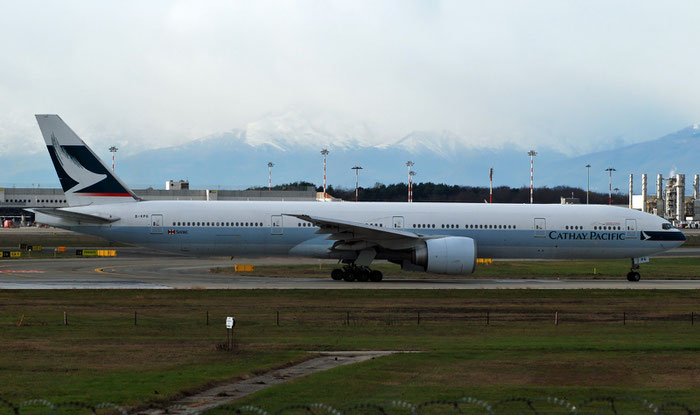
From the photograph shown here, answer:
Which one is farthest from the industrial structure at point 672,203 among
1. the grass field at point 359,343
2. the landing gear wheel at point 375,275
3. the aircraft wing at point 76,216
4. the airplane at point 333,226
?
the aircraft wing at point 76,216

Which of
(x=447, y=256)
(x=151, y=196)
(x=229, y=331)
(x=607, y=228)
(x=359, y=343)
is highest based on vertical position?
(x=151, y=196)

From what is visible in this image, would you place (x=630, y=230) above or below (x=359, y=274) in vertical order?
above

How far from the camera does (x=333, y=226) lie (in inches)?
1617

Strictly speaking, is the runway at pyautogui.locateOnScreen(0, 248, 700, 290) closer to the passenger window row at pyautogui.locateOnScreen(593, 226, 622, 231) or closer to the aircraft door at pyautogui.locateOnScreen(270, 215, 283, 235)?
→ the aircraft door at pyautogui.locateOnScreen(270, 215, 283, 235)

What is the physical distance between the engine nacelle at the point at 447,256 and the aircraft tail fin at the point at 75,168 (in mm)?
15966

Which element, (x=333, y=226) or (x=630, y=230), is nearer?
(x=333, y=226)

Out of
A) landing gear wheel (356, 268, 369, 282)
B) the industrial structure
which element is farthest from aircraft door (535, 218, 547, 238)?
the industrial structure

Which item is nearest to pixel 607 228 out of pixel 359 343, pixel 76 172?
pixel 359 343

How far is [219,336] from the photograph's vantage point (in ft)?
80.2

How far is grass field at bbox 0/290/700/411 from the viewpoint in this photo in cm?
1711

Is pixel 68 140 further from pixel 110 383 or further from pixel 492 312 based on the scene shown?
pixel 110 383

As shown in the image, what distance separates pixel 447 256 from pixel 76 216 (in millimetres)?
18561

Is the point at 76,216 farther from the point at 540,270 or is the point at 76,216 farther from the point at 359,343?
the point at 540,270

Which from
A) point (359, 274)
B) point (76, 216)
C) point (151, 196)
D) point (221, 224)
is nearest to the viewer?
point (76, 216)
